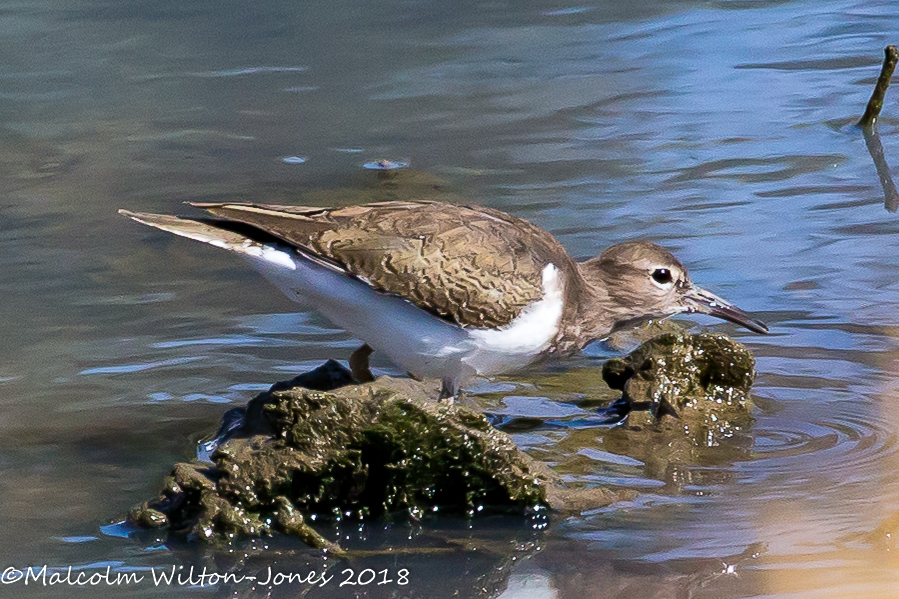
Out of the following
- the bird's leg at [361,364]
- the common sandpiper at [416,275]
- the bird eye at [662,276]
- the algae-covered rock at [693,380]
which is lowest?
the algae-covered rock at [693,380]

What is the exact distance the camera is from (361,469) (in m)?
5.60

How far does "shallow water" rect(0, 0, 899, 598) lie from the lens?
5383 mm

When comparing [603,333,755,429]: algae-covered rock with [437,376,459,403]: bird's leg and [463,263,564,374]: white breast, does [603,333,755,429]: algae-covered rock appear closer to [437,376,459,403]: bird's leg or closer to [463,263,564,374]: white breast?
[463,263,564,374]: white breast

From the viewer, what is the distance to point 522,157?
33.2ft

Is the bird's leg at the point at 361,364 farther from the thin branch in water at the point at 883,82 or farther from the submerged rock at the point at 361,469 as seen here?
the thin branch in water at the point at 883,82

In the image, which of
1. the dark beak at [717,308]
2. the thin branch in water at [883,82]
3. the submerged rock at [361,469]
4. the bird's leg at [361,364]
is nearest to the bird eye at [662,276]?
the dark beak at [717,308]

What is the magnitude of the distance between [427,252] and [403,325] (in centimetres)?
35

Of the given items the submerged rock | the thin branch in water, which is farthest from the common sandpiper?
the thin branch in water

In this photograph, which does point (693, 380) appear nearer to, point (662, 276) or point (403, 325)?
point (662, 276)

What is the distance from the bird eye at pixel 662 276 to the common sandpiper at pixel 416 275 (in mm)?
773

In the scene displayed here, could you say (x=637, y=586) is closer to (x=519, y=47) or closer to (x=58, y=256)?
(x=58, y=256)

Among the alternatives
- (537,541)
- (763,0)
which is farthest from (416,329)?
(763,0)

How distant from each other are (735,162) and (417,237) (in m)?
4.03

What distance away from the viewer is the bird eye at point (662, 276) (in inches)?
287
